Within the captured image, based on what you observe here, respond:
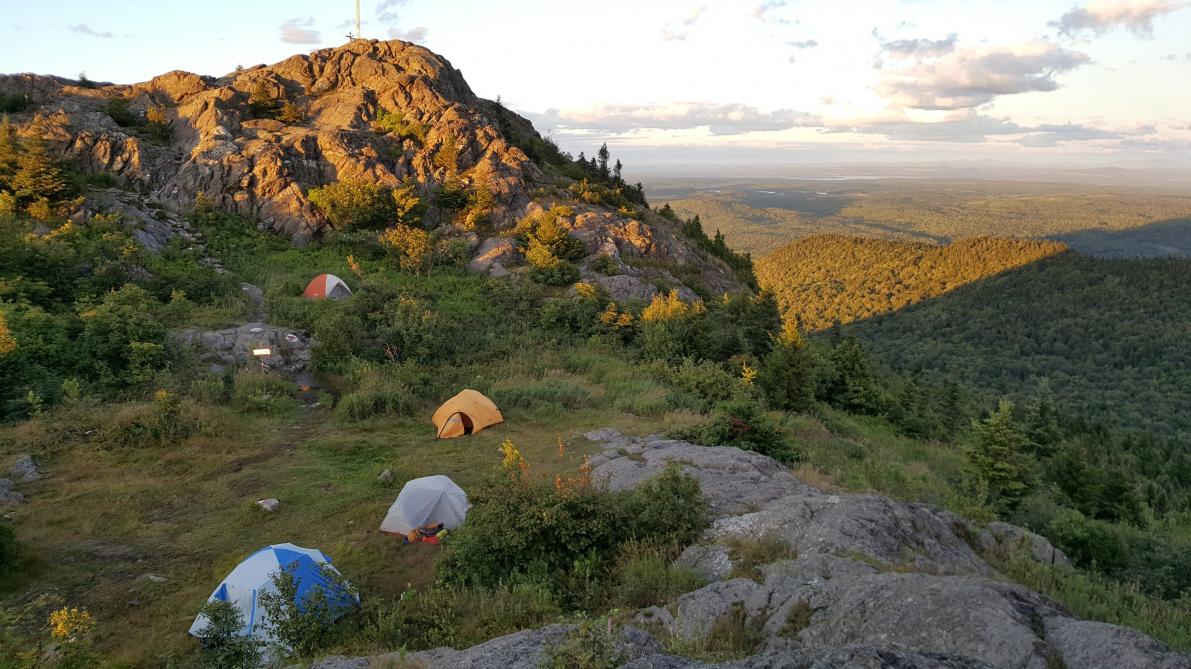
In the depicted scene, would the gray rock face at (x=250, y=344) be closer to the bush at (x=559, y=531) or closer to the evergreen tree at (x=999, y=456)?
the bush at (x=559, y=531)

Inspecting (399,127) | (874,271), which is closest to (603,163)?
(399,127)

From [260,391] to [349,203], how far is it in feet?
50.7

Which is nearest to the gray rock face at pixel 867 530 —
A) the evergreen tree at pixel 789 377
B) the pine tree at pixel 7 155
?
the evergreen tree at pixel 789 377

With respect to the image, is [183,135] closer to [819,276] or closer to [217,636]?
[217,636]

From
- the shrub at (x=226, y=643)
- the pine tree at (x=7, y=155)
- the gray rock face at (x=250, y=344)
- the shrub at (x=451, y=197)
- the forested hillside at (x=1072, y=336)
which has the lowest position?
the forested hillside at (x=1072, y=336)

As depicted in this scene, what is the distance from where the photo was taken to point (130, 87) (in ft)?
112

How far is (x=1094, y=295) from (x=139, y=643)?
10605cm

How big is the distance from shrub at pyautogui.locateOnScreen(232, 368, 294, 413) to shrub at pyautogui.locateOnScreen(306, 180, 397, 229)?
13.6 m

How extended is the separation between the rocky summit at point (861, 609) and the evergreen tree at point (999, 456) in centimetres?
365

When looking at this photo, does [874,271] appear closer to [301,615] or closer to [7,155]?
[7,155]

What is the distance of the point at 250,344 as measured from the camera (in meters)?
17.6

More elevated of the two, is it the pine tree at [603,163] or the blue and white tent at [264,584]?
the pine tree at [603,163]

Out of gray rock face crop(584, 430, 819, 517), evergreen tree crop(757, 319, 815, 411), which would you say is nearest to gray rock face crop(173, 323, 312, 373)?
gray rock face crop(584, 430, 819, 517)

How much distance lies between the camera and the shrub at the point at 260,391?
1494 centimetres
